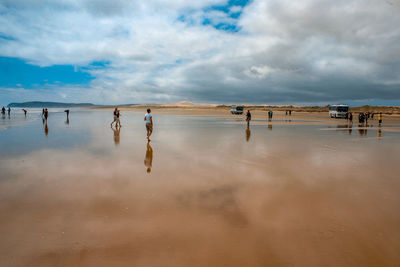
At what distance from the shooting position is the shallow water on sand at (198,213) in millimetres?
3676

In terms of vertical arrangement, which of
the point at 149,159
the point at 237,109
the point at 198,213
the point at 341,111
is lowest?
the point at 198,213

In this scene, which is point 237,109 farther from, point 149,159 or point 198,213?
point 198,213

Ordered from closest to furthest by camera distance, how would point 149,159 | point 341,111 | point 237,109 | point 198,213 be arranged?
point 198,213
point 149,159
point 341,111
point 237,109

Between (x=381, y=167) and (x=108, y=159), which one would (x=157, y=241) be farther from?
(x=381, y=167)

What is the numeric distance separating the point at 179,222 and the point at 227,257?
1.31 meters

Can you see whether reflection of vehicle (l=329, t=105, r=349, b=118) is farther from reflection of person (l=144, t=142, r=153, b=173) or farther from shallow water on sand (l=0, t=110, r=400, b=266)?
reflection of person (l=144, t=142, r=153, b=173)

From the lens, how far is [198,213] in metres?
5.00

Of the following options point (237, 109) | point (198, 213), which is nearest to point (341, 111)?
point (237, 109)

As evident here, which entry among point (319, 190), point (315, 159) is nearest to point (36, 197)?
point (319, 190)

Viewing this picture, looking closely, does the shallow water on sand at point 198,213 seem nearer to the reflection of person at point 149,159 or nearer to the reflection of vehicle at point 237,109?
the reflection of person at point 149,159

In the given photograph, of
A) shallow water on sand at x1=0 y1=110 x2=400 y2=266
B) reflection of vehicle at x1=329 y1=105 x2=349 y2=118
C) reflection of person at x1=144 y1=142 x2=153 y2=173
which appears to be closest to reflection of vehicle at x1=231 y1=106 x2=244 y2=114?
reflection of vehicle at x1=329 y1=105 x2=349 y2=118

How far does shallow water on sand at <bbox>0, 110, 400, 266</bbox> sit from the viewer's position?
368cm

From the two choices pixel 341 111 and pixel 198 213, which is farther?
pixel 341 111

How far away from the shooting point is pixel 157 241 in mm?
3992
